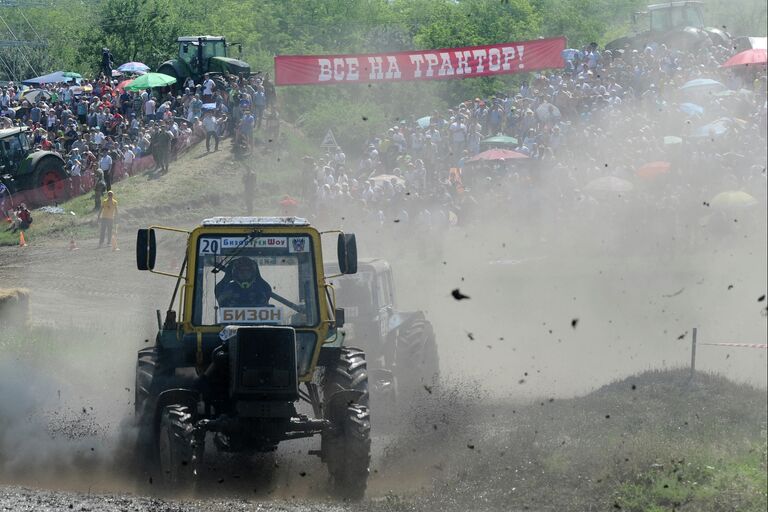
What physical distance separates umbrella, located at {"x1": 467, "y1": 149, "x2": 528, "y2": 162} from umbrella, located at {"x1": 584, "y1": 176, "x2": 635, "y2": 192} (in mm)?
2053

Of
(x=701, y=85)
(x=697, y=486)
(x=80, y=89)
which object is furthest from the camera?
(x=80, y=89)

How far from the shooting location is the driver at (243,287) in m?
9.75

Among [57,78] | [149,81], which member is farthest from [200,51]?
[57,78]

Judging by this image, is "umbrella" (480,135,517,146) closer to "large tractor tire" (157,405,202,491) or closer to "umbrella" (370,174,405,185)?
"umbrella" (370,174,405,185)

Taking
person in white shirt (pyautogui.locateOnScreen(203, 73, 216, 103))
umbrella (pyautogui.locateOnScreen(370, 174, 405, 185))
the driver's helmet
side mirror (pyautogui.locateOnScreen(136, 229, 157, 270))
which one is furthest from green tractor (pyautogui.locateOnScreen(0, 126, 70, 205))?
side mirror (pyautogui.locateOnScreen(136, 229, 157, 270))

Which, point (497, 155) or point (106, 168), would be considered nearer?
point (497, 155)

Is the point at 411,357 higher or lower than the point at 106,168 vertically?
lower

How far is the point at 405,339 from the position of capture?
14.5m

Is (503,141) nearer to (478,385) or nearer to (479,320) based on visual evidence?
(479,320)

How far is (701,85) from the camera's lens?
23.5m

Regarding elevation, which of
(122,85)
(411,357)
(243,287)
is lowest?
(411,357)

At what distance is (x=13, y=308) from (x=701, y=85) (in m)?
14.7

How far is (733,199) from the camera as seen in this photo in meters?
21.0

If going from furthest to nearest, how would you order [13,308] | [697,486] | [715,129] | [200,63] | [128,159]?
1. [200,63]
2. [128,159]
3. [715,129]
4. [13,308]
5. [697,486]
